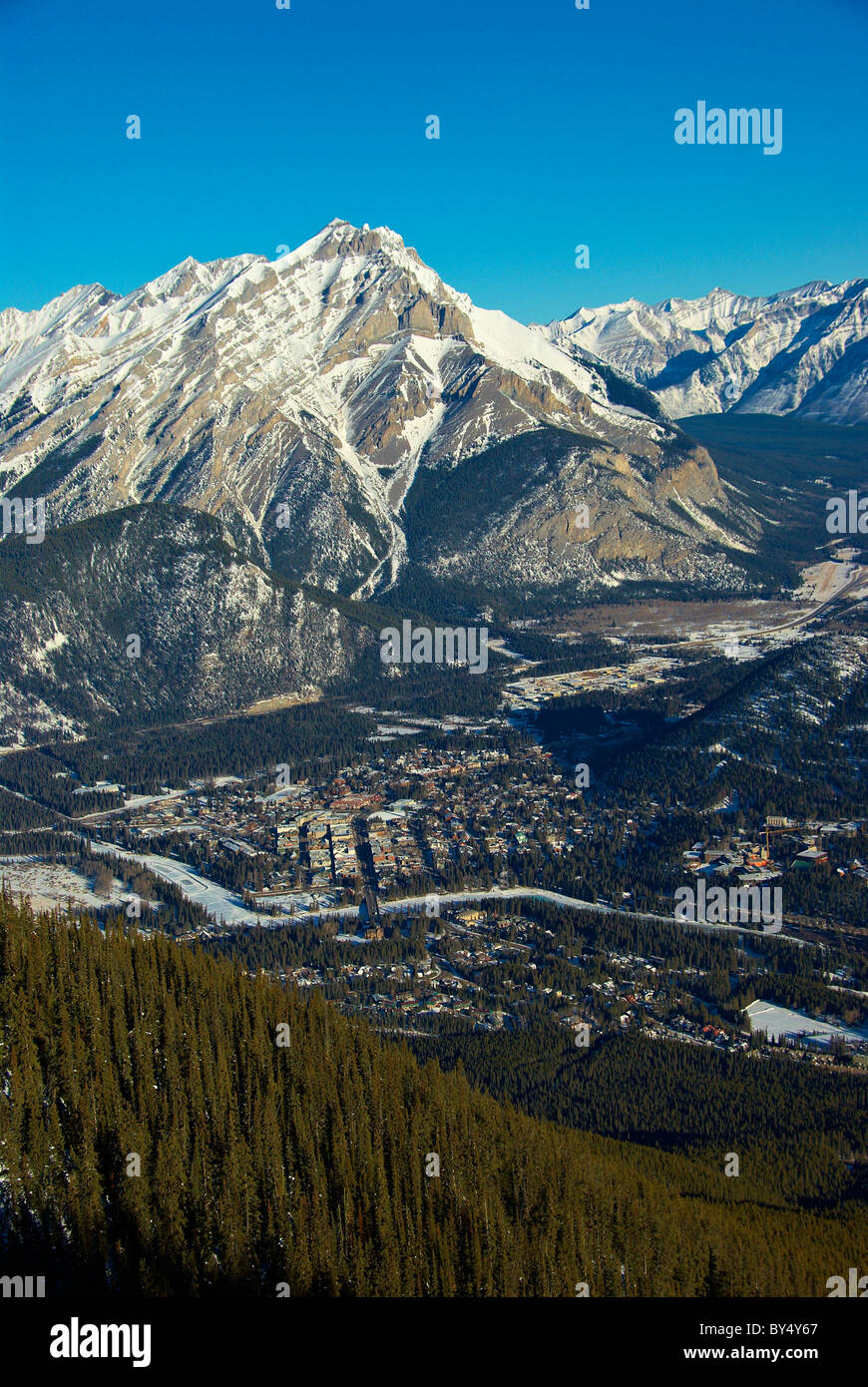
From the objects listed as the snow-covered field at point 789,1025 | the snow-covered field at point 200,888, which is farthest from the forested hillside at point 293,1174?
the snow-covered field at point 200,888

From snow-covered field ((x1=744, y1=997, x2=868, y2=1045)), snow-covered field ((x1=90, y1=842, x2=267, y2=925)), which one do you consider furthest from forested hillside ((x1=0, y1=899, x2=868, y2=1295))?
snow-covered field ((x1=90, y1=842, x2=267, y2=925))

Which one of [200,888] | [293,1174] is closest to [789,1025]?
[293,1174]

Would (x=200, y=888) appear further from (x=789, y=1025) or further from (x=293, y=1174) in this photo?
(x=293, y=1174)

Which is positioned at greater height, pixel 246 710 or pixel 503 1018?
pixel 246 710
